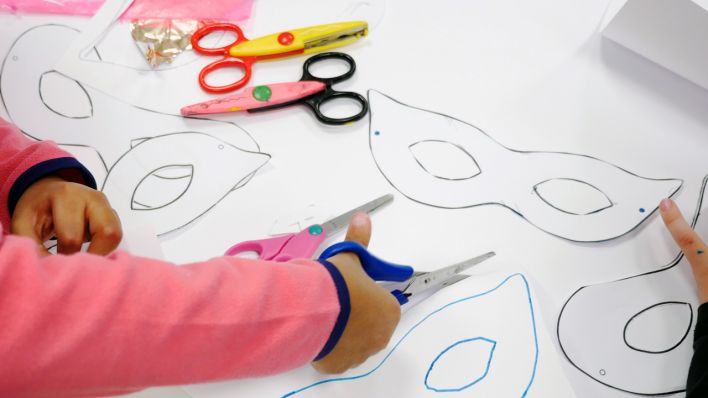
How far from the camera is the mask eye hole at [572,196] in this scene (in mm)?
587

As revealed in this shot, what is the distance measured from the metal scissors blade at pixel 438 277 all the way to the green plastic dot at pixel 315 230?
4.1 inches

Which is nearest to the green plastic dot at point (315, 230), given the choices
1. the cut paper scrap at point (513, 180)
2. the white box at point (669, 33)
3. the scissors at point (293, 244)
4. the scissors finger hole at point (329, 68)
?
the scissors at point (293, 244)

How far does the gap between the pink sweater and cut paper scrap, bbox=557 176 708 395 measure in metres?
0.24

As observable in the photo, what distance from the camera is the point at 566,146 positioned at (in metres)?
0.63

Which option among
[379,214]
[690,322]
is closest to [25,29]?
[379,214]

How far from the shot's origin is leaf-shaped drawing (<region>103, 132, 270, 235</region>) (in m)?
0.58

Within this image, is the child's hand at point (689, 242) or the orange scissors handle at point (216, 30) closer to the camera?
the child's hand at point (689, 242)

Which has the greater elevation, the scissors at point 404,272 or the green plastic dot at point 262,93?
the green plastic dot at point 262,93

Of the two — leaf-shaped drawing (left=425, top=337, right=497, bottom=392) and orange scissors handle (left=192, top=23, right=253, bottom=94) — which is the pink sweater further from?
orange scissors handle (left=192, top=23, right=253, bottom=94)

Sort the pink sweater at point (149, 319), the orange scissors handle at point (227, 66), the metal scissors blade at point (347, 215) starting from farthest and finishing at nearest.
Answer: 1. the orange scissors handle at point (227, 66)
2. the metal scissors blade at point (347, 215)
3. the pink sweater at point (149, 319)

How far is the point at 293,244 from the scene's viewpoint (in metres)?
0.54

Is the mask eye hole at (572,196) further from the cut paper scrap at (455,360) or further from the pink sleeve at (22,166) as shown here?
the pink sleeve at (22,166)

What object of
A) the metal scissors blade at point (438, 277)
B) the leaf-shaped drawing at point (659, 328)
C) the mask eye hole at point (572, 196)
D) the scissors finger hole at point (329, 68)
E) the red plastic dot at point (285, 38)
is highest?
the red plastic dot at point (285, 38)

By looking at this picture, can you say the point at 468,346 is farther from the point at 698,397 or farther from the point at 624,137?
the point at 624,137
